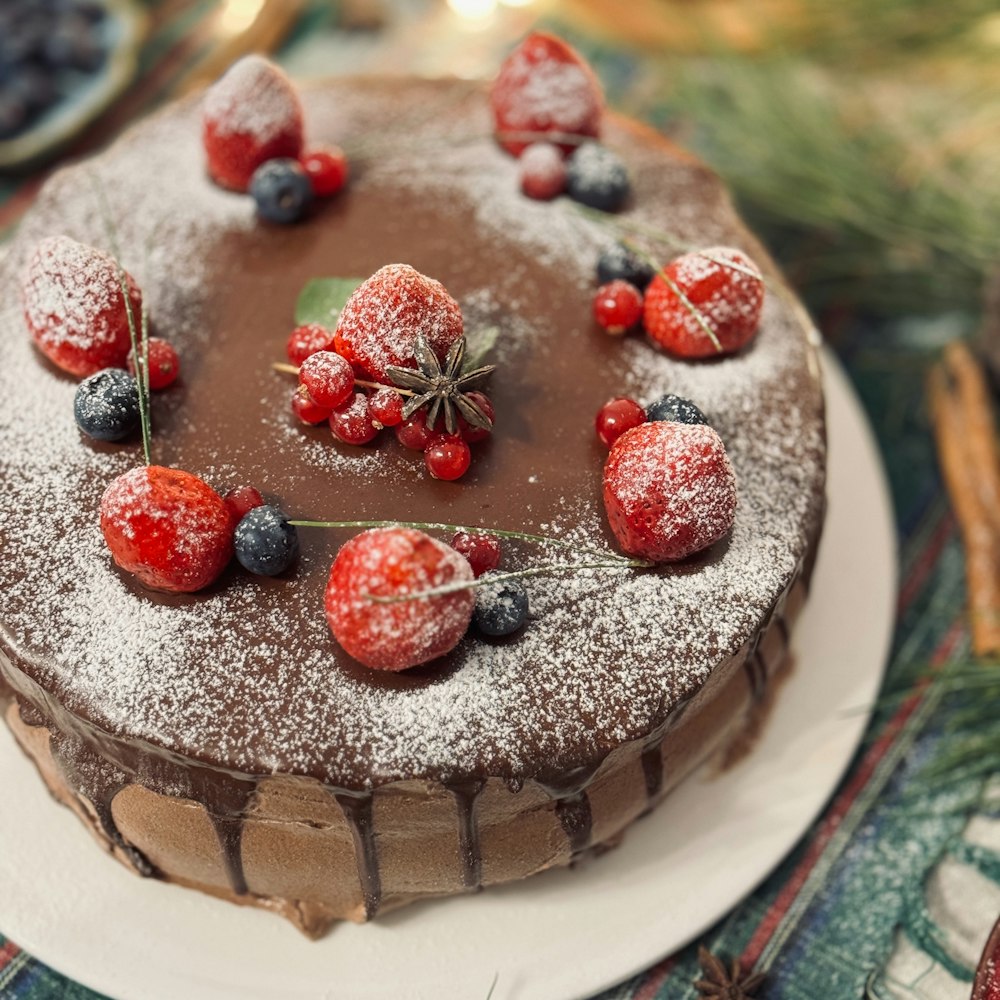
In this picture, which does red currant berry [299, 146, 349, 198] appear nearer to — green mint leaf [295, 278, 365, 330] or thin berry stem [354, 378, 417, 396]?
green mint leaf [295, 278, 365, 330]

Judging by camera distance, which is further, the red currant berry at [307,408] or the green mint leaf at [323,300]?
the green mint leaf at [323,300]

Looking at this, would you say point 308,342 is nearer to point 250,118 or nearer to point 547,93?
point 250,118

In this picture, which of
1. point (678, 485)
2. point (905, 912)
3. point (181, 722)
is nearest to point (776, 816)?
point (905, 912)

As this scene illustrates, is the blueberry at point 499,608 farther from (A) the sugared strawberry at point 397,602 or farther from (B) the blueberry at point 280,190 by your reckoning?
(B) the blueberry at point 280,190

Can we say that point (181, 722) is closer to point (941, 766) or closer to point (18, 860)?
point (18, 860)

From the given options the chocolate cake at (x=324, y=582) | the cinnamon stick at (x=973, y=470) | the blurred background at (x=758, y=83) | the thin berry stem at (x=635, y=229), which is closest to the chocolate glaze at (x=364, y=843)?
the chocolate cake at (x=324, y=582)

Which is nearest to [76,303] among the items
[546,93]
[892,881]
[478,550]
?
[478,550]
